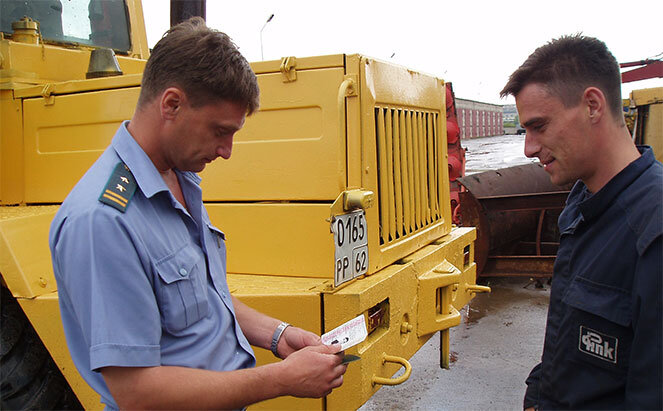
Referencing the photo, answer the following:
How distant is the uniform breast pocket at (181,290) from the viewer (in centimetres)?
132

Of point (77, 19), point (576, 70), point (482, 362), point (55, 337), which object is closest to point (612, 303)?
point (576, 70)

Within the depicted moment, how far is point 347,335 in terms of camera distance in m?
1.76

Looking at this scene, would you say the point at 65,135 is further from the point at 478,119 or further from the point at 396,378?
the point at 478,119

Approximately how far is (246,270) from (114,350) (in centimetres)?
153

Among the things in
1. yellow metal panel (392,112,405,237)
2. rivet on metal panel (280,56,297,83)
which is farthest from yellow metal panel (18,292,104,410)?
yellow metal panel (392,112,405,237)

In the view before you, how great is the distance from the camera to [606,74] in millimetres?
1589

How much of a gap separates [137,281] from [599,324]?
3.83ft

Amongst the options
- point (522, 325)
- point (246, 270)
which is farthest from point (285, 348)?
point (522, 325)

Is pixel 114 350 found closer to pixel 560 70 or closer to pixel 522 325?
pixel 560 70

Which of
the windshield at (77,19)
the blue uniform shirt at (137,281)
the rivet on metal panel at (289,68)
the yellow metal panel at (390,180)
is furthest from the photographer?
the windshield at (77,19)

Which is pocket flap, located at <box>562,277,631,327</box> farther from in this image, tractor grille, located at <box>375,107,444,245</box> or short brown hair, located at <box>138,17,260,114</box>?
tractor grille, located at <box>375,107,444,245</box>

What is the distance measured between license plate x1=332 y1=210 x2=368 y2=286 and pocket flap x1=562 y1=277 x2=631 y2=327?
3.11 feet

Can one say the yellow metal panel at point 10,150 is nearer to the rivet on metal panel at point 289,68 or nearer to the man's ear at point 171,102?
the rivet on metal panel at point 289,68

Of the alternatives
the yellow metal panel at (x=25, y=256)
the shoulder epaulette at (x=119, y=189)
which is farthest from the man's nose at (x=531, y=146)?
the yellow metal panel at (x=25, y=256)
